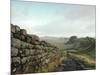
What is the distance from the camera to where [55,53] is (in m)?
2.39

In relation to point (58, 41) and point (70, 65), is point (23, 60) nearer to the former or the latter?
point (58, 41)

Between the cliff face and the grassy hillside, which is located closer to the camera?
the cliff face

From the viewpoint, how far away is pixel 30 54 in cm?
230

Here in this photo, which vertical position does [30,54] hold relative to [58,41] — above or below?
below

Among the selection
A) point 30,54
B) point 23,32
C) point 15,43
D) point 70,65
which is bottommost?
point 70,65

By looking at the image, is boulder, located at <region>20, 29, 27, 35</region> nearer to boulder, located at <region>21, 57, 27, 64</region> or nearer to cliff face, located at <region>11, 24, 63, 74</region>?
cliff face, located at <region>11, 24, 63, 74</region>

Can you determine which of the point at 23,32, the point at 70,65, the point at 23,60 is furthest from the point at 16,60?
the point at 70,65

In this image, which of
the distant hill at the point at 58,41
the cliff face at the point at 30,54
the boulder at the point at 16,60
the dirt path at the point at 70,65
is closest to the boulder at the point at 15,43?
the cliff face at the point at 30,54

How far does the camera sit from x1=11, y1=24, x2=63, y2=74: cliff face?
7.37 feet

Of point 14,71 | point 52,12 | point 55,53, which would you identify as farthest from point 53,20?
point 14,71

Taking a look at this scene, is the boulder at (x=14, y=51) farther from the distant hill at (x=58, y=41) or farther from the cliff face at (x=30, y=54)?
the distant hill at (x=58, y=41)

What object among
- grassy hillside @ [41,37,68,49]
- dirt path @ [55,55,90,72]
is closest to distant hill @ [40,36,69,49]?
grassy hillside @ [41,37,68,49]

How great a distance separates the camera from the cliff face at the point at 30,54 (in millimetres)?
2246

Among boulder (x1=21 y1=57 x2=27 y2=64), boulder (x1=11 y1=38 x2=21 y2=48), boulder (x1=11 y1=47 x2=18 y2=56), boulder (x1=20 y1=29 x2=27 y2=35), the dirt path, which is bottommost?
the dirt path
